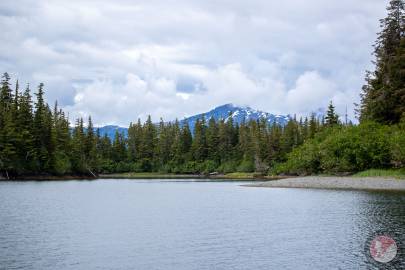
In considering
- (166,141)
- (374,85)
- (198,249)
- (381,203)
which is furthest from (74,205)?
(166,141)

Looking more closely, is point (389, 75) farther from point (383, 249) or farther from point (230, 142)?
point (230, 142)

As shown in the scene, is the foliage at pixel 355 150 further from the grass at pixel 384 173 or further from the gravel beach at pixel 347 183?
the gravel beach at pixel 347 183

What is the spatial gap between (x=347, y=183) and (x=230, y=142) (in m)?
91.5

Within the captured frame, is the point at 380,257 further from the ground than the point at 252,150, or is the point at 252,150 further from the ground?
the point at 252,150

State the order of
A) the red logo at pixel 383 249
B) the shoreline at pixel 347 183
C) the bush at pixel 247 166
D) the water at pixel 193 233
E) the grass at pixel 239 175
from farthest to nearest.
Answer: the bush at pixel 247 166 < the grass at pixel 239 175 < the shoreline at pixel 347 183 < the red logo at pixel 383 249 < the water at pixel 193 233

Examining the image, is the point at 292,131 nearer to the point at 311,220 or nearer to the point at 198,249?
the point at 311,220

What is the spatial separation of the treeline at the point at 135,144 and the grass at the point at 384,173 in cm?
3441

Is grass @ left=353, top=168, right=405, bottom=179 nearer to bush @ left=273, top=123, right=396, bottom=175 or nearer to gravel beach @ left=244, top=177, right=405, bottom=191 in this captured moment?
bush @ left=273, top=123, right=396, bottom=175

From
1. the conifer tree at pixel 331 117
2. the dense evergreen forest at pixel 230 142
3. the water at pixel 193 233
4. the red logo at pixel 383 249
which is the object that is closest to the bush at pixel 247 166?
the dense evergreen forest at pixel 230 142

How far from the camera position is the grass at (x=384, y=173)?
258ft

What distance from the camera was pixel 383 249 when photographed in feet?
90.7

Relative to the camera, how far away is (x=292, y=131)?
486ft

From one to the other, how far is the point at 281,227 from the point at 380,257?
38.1 feet

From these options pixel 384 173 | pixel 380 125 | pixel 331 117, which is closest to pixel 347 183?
pixel 384 173
